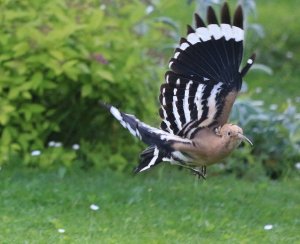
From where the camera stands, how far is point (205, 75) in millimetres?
5203

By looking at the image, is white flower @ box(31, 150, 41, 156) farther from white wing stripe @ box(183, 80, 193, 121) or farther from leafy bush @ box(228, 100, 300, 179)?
white wing stripe @ box(183, 80, 193, 121)

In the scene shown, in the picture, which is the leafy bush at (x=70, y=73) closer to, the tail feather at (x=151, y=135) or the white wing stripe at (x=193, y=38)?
the tail feather at (x=151, y=135)

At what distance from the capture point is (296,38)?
38.5 ft

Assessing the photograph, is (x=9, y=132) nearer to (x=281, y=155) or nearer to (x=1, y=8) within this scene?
(x=1, y=8)

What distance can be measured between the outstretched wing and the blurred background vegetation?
1.49 m

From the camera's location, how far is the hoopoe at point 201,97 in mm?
5074

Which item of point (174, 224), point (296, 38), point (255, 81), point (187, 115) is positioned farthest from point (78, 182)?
point (296, 38)

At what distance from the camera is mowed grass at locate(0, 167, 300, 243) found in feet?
18.0

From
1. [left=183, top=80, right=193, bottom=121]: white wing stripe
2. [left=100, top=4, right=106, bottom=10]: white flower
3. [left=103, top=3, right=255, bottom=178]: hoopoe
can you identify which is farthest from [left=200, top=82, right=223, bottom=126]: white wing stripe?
[left=100, top=4, right=106, bottom=10]: white flower

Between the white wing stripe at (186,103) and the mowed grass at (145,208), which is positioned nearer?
the white wing stripe at (186,103)

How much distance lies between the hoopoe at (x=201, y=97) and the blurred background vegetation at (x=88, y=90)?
1.48 meters

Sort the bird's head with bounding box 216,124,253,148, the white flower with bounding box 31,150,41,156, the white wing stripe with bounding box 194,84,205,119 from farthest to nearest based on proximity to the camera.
→ the white flower with bounding box 31,150,41,156 → the white wing stripe with bounding box 194,84,205,119 → the bird's head with bounding box 216,124,253,148

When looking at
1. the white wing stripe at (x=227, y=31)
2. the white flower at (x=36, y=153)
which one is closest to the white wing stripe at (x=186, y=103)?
the white wing stripe at (x=227, y=31)

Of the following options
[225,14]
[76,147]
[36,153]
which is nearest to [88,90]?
[76,147]
